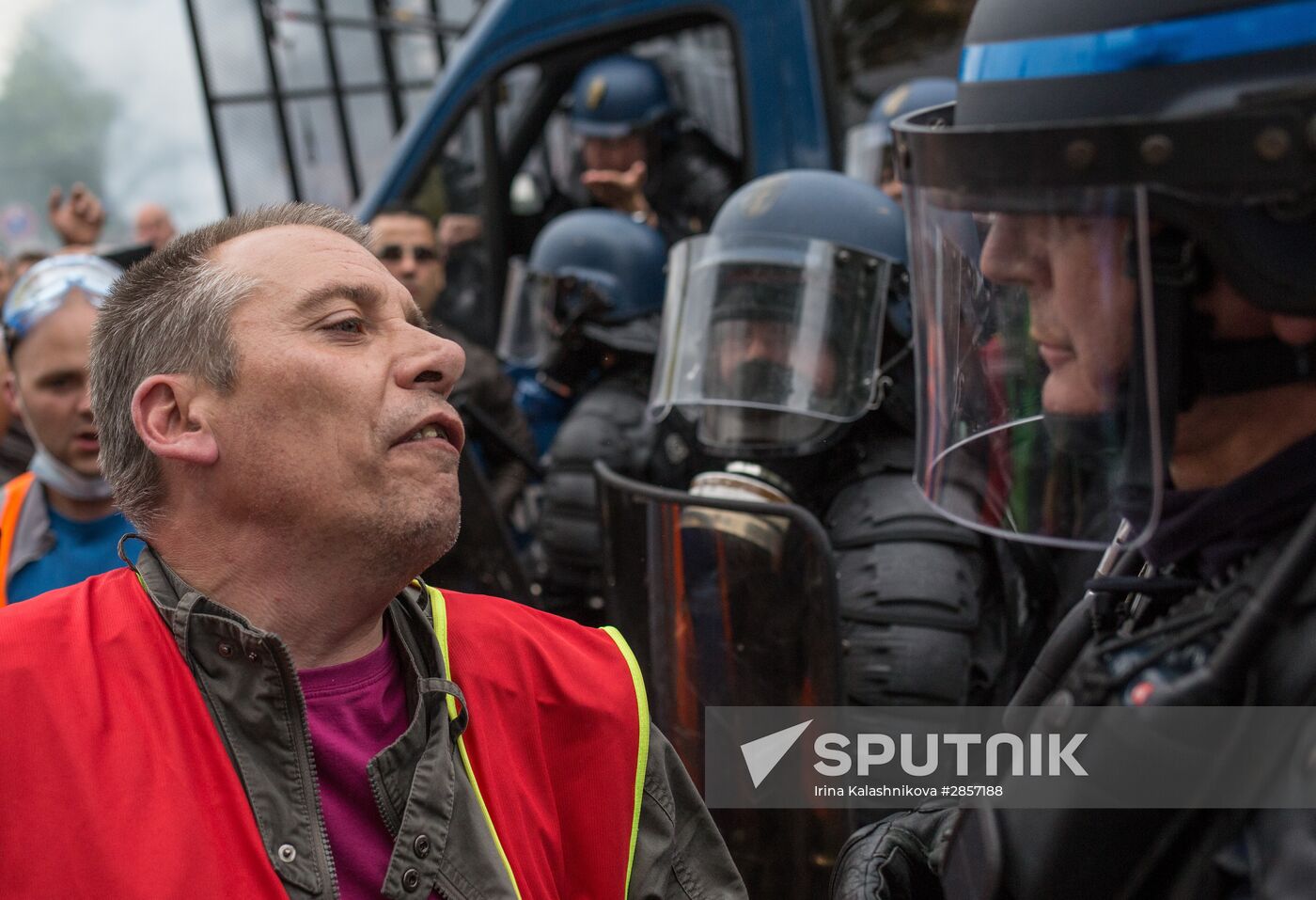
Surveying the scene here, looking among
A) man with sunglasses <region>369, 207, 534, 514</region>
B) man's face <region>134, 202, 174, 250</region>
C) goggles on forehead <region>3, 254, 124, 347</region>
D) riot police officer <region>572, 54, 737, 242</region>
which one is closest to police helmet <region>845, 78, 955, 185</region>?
riot police officer <region>572, 54, 737, 242</region>

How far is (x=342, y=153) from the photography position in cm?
970

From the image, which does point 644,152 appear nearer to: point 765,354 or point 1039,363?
point 765,354

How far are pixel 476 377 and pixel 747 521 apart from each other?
2.47 m

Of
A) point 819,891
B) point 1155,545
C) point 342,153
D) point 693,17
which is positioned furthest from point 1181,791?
point 342,153

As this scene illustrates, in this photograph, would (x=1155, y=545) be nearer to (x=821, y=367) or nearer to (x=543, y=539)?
(x=821, y=367)

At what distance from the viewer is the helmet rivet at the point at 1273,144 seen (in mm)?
1109

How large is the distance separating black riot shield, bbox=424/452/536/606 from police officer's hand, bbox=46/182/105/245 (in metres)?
2.92

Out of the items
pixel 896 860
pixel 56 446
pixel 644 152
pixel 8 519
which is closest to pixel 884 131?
pixel 644 152

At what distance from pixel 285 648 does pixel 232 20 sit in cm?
870

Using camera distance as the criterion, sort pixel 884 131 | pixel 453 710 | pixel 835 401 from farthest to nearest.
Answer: pixel 884 131
pixel 835 401
pixel 453 710

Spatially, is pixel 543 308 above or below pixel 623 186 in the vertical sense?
below

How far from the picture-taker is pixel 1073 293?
1.30 m

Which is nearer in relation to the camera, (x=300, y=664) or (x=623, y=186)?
(x=300, y=664)

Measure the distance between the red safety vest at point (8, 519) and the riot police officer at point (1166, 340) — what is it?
1.83 m
